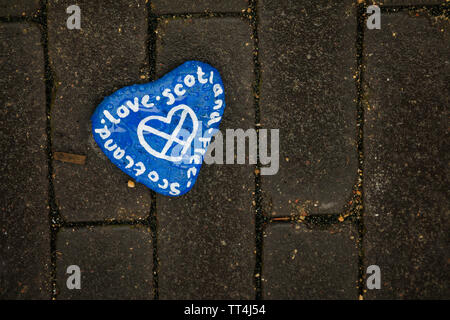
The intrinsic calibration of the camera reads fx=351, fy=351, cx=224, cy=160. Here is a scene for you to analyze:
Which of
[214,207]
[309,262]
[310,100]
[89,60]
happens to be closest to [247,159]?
[214,207]

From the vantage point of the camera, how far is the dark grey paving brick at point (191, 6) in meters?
1.65

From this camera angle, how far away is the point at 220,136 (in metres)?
1.67

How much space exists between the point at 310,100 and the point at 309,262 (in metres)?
0.78

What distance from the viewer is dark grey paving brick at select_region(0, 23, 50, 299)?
5.43ft

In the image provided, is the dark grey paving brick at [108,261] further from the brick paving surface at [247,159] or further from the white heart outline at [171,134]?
the white heart outline at [171,134]

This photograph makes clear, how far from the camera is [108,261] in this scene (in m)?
1.69

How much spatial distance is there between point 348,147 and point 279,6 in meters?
0.75

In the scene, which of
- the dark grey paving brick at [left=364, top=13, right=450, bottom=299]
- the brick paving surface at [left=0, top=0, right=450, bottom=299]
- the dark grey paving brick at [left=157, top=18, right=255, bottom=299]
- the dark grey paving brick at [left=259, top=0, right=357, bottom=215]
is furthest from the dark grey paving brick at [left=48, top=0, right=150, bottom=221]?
the dark grey paving brick at [left=364, top=13, right=450, bottom=299]

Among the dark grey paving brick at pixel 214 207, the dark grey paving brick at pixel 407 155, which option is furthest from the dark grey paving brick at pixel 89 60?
the dark grey paving brick at pixel 407 155

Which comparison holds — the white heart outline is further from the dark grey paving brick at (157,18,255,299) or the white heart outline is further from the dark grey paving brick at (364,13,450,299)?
the dark grey paving brick at (364,13,450,299)

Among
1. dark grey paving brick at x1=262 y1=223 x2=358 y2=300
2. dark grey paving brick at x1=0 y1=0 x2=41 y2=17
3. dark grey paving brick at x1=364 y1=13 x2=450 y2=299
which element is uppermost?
dark grey paving brick at x1=0 y1=0 x2=41 y2=17

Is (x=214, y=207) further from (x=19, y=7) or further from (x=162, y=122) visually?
(x=19, y=7)

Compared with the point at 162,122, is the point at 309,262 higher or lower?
lower
